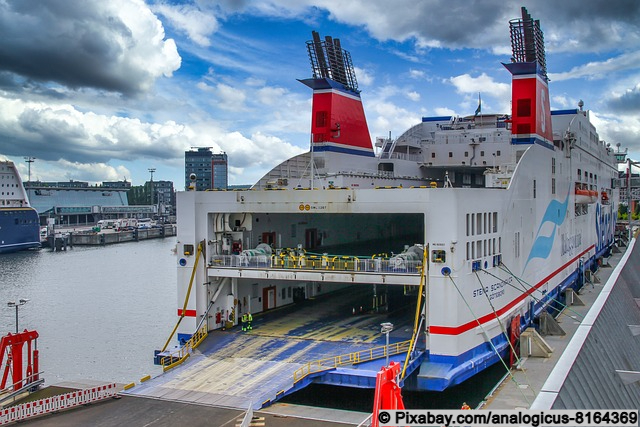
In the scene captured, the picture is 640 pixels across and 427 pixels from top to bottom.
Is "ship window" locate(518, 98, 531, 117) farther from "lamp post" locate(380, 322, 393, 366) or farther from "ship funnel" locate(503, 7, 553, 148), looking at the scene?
"lamp post" locate(380, 322, 393, 366)

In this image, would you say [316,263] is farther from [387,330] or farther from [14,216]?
[14,216]

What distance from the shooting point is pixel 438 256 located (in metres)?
18.9

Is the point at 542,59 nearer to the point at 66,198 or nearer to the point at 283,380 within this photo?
the point at 283,380

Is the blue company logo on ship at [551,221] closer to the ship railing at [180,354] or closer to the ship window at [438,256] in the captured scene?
the ship window at [438,256]

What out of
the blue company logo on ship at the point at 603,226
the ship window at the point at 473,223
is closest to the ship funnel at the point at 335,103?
the ship window at the point at 473,223

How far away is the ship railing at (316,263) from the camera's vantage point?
66.3 feet

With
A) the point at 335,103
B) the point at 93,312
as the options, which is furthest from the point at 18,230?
the point at 335,103

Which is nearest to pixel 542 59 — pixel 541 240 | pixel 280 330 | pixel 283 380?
pixel 541 240

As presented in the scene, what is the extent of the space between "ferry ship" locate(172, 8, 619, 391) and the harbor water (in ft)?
21.7

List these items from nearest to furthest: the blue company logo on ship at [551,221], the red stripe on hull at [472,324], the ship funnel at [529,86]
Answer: the red stripe on hull at [472,324]
the blue company logo on ship at [551,221]
the ship funnel at [529,86]

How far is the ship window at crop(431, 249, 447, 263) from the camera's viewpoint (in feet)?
61.7

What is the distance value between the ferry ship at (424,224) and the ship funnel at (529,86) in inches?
2.5

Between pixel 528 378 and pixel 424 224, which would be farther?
pixel 424 224

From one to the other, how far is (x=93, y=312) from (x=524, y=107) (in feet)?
92.4
